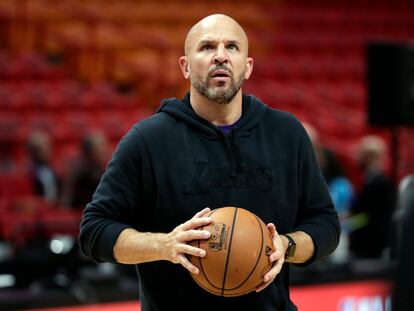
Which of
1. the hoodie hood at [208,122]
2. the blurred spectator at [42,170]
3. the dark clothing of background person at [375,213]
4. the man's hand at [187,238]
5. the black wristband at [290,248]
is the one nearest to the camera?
the man's hand at [187,238]

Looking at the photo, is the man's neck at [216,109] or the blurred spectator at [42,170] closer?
the man's neck at [216,109]

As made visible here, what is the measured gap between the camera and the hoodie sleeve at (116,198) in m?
3.25

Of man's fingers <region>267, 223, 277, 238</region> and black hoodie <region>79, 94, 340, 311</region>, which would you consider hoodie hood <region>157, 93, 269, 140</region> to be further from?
man's fingers <region>267, 223, 277, 238</region>

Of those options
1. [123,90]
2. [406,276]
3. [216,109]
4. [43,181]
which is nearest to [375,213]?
[43,181]

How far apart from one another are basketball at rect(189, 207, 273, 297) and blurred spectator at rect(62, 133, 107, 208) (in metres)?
4.66

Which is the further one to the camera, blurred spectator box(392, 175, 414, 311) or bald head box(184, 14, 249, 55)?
bald head box(184, 14, 249, 55)

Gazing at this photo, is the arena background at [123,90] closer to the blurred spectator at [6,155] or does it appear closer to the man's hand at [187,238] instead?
the blurred spectator at [6,155]

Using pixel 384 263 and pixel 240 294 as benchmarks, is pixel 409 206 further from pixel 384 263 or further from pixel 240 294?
pixel 384 263

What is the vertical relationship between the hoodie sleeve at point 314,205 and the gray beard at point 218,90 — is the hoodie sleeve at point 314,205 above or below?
below

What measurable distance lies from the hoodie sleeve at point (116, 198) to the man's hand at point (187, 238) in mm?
275

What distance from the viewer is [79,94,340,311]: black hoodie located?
3.26 m

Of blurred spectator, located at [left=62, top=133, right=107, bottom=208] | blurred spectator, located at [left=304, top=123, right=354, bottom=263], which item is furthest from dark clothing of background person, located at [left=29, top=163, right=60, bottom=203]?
blurred spectator, located at [left=304, top=123, right=354, bottom=263]

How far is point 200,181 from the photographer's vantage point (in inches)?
128

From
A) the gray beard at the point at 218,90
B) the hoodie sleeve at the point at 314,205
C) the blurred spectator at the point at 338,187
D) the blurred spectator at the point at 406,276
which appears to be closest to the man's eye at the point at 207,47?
the gray beard at the point at 218,90
